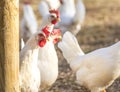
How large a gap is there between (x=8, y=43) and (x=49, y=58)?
1.64 metres

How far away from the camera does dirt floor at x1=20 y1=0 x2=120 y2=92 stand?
6612 millimetres

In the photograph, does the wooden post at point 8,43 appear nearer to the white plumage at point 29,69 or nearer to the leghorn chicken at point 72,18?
the white plumage at point 29,69

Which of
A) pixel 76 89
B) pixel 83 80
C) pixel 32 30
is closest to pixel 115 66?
pixel 83 80

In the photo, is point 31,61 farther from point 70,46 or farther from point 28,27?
point 28,27

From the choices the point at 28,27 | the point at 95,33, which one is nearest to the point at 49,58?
the point at 28,27

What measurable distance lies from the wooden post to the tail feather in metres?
1.95

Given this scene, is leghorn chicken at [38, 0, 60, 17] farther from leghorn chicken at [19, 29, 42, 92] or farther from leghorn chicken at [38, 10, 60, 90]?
leghorn chicken at [19, 29, 42, 92]

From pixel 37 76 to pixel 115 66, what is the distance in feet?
3.38

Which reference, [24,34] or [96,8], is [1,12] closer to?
[24,34]

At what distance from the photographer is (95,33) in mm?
11258

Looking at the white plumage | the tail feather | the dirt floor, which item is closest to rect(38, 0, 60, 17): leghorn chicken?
the dirt floor

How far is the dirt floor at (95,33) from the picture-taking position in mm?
6612

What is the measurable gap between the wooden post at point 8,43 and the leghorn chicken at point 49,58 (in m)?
1.20

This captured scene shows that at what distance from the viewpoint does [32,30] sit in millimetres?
9977
